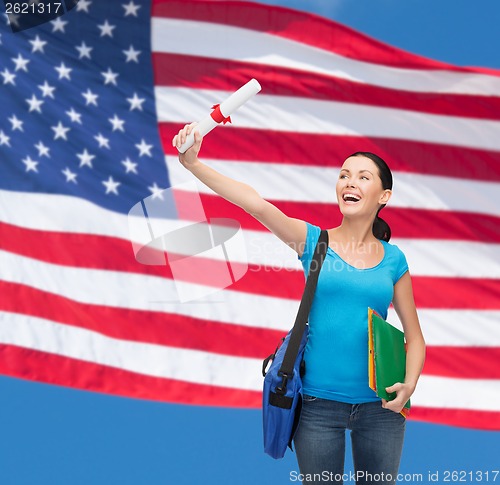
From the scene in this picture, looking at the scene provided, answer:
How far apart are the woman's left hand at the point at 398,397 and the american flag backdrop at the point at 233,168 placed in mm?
1786

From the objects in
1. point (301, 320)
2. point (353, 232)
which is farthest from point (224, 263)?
point (301, 320)

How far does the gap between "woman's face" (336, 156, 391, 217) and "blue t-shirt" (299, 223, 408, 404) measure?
162 millimetres

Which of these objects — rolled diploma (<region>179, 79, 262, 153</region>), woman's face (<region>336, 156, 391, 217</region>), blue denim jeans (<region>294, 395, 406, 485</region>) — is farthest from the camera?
woman's face (<region>336, 156, 391, 217</region>)

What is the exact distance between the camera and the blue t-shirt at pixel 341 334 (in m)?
1.94

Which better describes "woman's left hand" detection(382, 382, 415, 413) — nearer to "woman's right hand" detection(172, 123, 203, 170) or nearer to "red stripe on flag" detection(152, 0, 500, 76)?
"woman's right hand" detection(172, 123, 203, 170)

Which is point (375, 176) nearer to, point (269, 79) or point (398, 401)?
point (398, 401)

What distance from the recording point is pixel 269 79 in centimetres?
385

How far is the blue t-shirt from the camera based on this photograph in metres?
1.94

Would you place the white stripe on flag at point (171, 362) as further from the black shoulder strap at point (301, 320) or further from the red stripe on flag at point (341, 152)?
the black shoulder strap at point (301, 320)

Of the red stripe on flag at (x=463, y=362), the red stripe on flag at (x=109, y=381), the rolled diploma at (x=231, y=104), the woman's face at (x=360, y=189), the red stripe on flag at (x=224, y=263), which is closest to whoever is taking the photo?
the rolled diploma at (x=231, y=104)

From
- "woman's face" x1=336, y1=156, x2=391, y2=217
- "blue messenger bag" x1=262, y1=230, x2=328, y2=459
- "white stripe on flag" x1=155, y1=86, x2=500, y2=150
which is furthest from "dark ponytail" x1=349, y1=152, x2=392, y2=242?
"white stripe on flag" x1=155, y1=86, x2=500, y2=150

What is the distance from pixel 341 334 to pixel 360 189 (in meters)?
0.37

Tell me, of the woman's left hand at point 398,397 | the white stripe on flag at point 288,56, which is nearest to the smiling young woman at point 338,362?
the woman's left hand at point 398,397

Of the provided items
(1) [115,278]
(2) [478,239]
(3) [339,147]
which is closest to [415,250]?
(2) [478,239]
